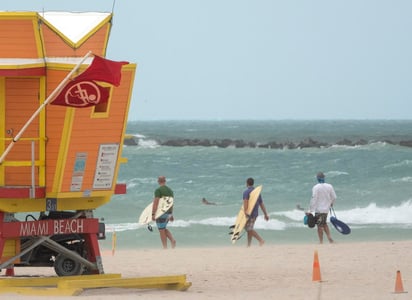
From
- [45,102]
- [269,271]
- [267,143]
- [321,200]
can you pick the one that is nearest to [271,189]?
[321,200]

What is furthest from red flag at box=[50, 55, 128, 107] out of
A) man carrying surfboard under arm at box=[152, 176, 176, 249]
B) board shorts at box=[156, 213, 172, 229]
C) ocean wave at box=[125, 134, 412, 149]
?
ocean wave at box=[125, 134, 412, 149]

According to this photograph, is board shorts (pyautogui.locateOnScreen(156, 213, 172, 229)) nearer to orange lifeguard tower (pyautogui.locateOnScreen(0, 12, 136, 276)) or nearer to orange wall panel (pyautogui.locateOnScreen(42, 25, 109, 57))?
orange lifeguard tower (pyautogui.locateOnScreen(0, 12, 136, 276))

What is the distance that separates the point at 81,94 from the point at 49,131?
72 centimetres

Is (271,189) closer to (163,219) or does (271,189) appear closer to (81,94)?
(163,219)

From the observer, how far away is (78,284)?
14773mm

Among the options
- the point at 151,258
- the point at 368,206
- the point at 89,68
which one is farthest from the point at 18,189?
the point at 368,206

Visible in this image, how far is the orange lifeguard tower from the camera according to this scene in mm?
14453

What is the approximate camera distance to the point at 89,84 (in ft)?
46.9

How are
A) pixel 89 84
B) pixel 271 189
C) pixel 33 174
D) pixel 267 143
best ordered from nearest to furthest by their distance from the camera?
1. pixel 89 84
2. pixel 33 174
3. pixel 271 189
4. pixel 267 143

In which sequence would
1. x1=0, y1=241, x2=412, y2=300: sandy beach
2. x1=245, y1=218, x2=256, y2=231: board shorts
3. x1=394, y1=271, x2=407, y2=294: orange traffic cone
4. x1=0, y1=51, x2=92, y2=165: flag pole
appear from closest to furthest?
x1=0, y1=51, x2=92, y2=165: flag pole, x1=0, y1=241, x2=412, y2=300: sandy beach, x1=394, y1=271, x2=407, y2=294: orange traffic cone, x1=245, y1=218, x2=256, y2=231: board shorts

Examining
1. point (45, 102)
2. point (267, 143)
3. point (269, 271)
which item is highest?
point (45, 102)

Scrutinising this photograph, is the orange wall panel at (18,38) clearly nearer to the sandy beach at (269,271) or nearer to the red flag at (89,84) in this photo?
the red flag at (89,84)

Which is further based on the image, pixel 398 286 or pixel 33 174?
pixel 398 286

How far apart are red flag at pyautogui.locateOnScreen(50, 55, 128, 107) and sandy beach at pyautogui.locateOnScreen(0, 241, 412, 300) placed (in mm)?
2277
